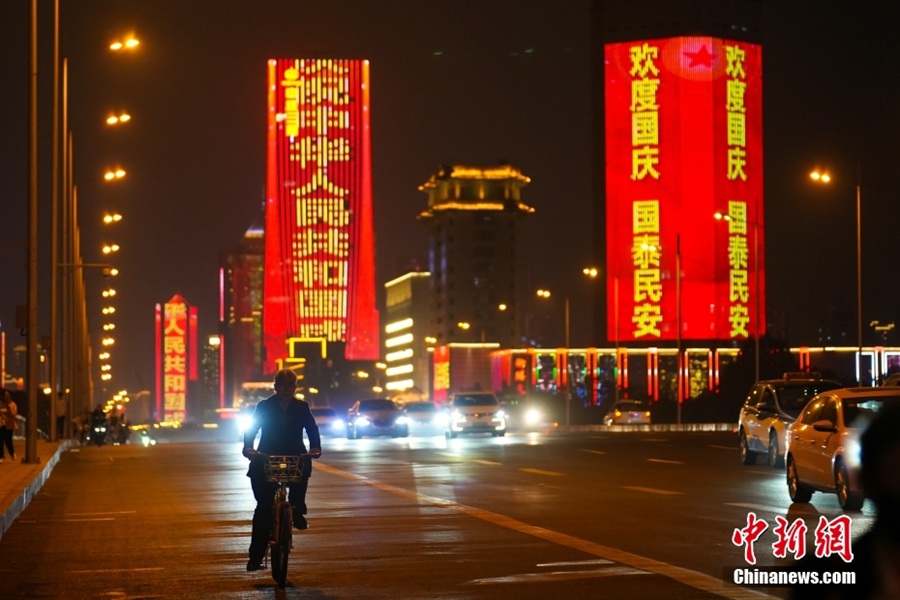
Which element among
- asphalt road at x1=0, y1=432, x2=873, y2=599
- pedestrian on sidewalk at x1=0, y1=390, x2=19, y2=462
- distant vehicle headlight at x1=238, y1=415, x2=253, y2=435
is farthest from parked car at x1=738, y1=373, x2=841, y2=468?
pedestrian on sidewalk at x1=0, y1=390, x2=19, y2=462

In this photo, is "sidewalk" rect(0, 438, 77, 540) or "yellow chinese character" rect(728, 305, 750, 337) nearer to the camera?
"sidewalk" rect(0, 438, 77, 540)

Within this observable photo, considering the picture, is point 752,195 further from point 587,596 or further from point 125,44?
point 587,596

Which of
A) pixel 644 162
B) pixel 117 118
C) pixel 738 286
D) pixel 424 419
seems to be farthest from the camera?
pixel 738 286

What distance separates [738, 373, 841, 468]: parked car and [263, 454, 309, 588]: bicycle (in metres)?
16.5

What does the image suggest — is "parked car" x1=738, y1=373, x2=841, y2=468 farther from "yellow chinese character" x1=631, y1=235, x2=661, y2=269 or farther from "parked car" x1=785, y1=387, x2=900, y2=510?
"yellow chinese character" x1=631, y1=235, x2=661, y2=269

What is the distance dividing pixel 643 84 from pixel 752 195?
13835 millimetres

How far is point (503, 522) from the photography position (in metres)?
17.7

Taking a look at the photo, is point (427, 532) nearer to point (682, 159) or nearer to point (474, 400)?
point (474, 400)

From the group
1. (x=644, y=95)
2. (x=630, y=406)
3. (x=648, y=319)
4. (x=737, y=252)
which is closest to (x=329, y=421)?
(x=630, y=406)

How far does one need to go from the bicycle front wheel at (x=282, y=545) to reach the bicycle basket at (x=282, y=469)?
0.31m

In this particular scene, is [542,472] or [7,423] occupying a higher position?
[7,423]

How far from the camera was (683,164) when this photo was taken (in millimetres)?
149625

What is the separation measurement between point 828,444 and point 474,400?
112ft

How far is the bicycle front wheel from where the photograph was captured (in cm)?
1241
